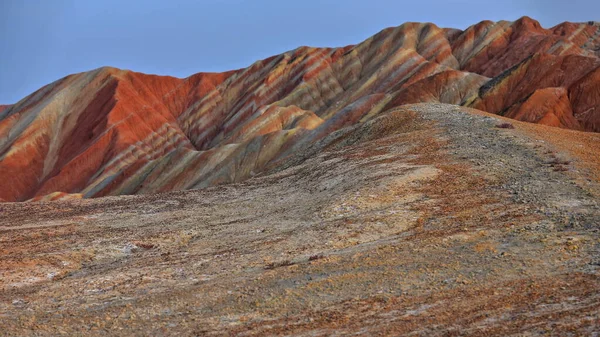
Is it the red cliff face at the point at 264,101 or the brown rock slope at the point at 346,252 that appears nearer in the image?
the brown rock slope at the point at 346,252

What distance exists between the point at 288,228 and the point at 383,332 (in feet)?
33.5

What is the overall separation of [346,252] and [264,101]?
11974cm

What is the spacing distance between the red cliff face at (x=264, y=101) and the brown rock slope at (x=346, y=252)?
4500cm

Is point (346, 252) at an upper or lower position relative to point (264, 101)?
lower

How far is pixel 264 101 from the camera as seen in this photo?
443ft

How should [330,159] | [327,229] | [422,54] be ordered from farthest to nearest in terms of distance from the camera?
[422,54]
[330,159]
[327,229]

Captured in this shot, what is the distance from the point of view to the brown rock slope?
1200 cm

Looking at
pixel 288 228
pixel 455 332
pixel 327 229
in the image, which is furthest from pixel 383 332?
pixel 288 228

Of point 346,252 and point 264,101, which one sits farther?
point 264,101

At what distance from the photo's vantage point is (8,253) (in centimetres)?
2077

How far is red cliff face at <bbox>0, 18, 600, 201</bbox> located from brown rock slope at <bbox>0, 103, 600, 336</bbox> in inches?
1772

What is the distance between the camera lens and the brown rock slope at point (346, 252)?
39.4 ft

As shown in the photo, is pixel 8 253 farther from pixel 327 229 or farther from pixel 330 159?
pixel 330 159

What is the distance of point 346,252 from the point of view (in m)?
16.6
